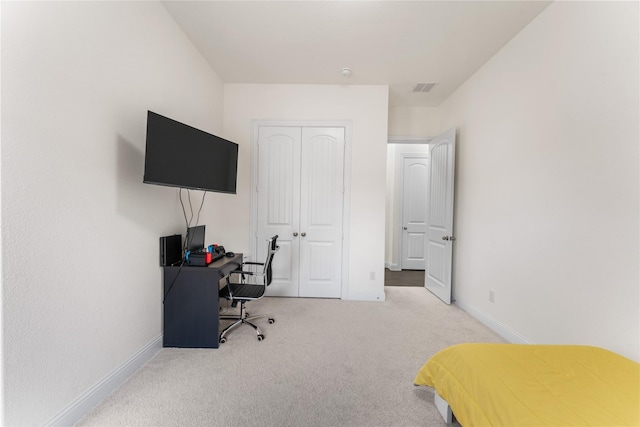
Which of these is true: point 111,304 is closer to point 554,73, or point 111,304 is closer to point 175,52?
point 175,52

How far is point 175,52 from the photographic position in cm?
232

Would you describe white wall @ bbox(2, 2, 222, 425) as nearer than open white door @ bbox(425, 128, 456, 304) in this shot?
Yes

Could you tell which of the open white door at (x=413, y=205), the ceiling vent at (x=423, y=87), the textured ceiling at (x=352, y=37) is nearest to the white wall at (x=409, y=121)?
the ceiling vent at (x=423, y=87)

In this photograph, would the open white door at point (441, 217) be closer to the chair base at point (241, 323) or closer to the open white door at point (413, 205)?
the open white door at point (413, 205)

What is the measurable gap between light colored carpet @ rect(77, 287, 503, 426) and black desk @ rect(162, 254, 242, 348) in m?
0.10

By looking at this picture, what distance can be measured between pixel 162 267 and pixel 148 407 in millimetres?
1008

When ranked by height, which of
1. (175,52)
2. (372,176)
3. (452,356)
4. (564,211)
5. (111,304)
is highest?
(175,52)

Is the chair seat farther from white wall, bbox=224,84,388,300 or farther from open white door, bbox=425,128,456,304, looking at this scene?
open white door, bbox=425,128,456,304

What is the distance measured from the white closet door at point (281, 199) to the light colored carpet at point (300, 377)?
2.44 feet

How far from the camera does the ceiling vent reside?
3.33m

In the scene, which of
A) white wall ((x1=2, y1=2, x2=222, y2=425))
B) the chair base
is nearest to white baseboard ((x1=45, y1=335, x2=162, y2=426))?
white wall ((x1=2, y1=2, x2=222, y2=425))

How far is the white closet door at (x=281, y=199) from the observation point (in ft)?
11.3

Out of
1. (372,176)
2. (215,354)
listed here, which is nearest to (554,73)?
(372,176)

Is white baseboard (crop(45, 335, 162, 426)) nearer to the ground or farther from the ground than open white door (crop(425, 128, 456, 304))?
nearer to the ground
